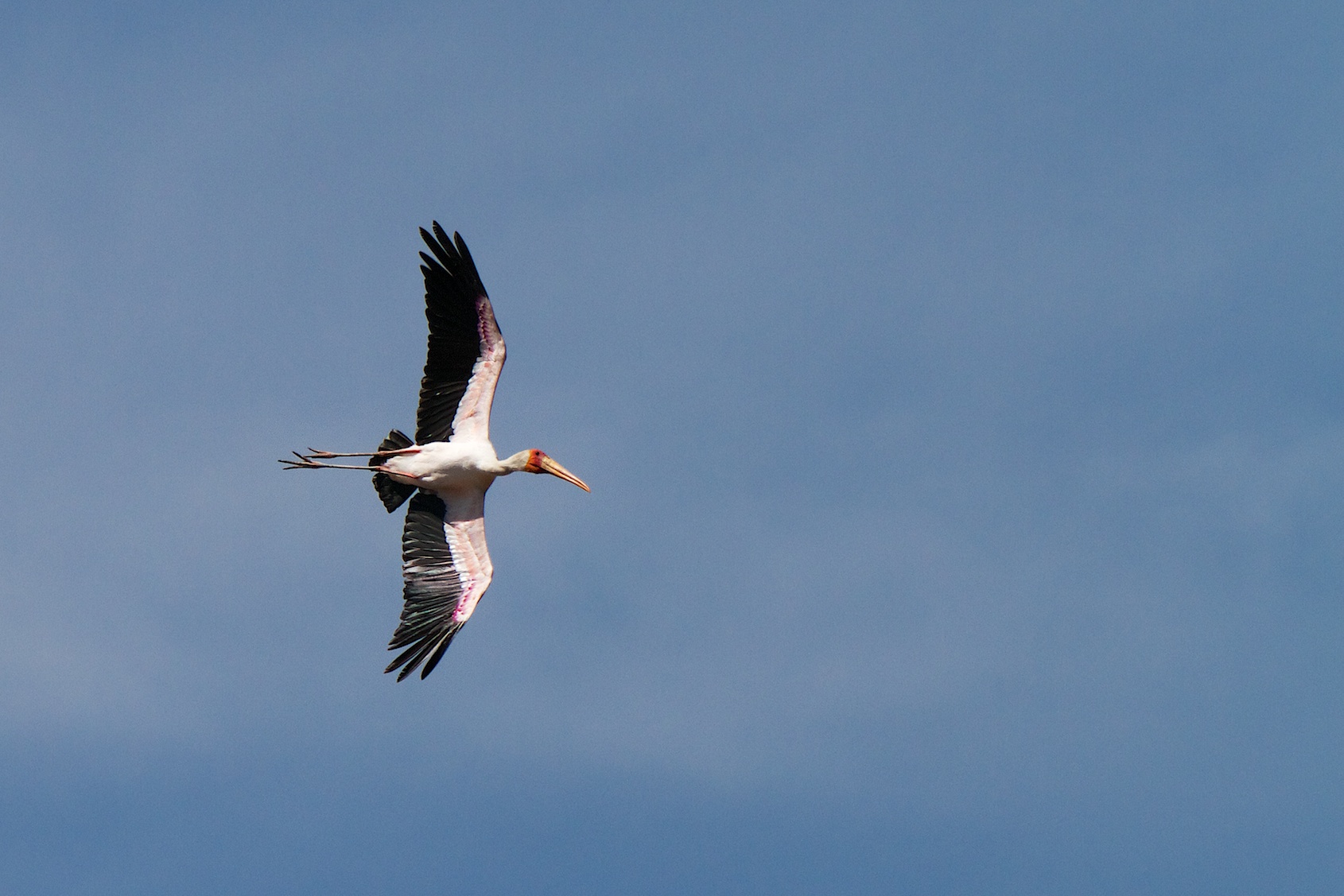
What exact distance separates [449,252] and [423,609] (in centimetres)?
735

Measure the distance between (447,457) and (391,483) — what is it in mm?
1600

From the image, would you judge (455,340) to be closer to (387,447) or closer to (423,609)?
(387,447)

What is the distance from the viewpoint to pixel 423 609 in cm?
3619

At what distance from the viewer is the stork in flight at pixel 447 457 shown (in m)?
36.5

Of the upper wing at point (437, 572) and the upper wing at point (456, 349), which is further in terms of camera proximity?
the upper wing at point (456, 349)

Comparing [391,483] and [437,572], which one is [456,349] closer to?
[391,483]

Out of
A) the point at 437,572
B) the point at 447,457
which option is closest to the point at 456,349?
the point at 447,457

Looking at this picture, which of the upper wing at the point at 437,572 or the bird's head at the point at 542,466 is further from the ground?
the bird's head at the point at 542,466

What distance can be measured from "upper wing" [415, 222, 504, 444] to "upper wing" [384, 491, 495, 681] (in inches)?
63.2

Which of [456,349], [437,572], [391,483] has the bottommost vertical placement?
[437,572]

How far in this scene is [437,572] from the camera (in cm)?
3694

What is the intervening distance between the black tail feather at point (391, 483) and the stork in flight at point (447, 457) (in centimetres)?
2

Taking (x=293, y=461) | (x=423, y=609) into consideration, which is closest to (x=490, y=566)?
(x=423, y=609)

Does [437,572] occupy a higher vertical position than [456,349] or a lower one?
lower
